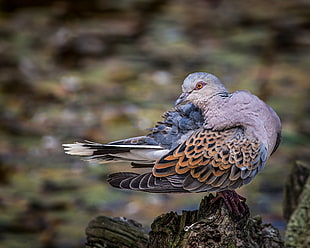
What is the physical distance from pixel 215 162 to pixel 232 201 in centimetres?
22

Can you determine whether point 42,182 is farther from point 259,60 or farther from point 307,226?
point 259,60

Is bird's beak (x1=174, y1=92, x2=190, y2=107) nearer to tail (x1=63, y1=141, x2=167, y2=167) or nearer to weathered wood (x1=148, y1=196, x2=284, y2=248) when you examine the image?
tail (x1=63, y1=141, x2=167, y2=167)

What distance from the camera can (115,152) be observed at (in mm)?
3424

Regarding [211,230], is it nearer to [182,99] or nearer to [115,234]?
[115,234]

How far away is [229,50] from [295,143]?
267 cm

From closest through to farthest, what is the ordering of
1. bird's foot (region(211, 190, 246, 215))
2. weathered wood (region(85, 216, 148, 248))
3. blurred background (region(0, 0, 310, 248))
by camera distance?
bird's foot (region(211, 190, 246, 215)), weathered wood (region(85, 216, 148, 248)), blurred background (region(0, 0, 310, 248))

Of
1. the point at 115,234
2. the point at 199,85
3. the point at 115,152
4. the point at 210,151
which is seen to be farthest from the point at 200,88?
the point at 115,234

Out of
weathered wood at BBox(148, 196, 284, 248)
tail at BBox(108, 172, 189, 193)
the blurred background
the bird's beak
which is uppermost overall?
the blurred background

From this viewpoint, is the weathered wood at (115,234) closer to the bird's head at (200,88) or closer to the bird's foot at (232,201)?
the bird's foot at (232,201)

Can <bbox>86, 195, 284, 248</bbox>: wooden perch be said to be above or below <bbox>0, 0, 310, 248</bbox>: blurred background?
below

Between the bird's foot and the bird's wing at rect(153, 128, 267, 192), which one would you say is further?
the bird's wing at rect(153, 128, 267, 192)

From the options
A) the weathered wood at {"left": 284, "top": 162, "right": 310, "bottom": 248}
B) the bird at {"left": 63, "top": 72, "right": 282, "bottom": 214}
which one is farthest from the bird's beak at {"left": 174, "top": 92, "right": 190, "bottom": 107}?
the weathered wood at {"left": 284, "top": 162, "right": 310, "bottom": 248}

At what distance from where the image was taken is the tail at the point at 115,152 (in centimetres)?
336

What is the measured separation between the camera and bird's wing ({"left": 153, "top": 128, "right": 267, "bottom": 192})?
3.22m
